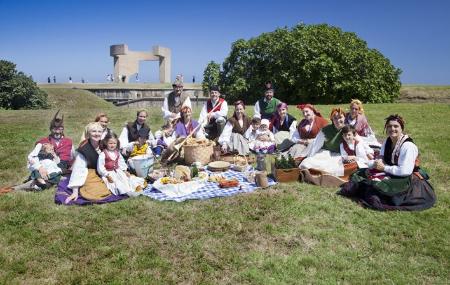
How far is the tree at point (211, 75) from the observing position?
23172mm

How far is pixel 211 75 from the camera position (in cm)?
2325

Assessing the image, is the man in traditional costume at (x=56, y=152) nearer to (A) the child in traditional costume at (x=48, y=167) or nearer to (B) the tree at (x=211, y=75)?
(A) the child in traditional costume at (x=48, y=167)

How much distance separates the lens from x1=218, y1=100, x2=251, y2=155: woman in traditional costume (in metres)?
8.59

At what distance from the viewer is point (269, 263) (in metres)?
4.04

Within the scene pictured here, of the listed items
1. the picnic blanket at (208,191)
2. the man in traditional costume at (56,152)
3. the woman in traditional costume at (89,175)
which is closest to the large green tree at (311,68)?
the picnic blanket at (208,191)

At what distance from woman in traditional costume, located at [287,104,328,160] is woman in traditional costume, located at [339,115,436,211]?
2577mm

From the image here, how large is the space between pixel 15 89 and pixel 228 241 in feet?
66.8

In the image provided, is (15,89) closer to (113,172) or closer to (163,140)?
(163,140)

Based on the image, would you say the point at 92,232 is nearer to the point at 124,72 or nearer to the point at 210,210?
the point at 210,210

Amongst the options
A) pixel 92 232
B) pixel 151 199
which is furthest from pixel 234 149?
pixel 92 232

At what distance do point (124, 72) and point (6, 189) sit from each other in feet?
171

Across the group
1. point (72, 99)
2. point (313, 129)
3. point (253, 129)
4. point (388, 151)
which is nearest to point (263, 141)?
point (253, 129)

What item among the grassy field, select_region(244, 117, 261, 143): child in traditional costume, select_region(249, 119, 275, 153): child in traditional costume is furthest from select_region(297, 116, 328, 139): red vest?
the grassy field

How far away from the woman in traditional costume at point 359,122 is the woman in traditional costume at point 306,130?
53cm
